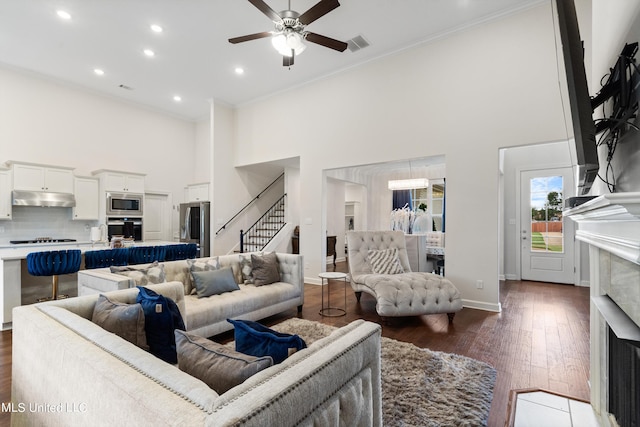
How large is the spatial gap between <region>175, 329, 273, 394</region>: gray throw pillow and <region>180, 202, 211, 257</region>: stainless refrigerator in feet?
20.5

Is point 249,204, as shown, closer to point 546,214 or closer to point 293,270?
point 293,270

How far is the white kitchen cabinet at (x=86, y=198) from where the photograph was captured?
6137 mm

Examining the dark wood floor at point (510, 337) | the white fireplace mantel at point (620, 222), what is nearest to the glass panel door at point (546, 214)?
the dark wood floor at point (510, 337)

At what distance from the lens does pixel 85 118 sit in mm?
6574

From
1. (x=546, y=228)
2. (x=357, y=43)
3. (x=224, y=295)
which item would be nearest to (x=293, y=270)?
(x=224, y=295)

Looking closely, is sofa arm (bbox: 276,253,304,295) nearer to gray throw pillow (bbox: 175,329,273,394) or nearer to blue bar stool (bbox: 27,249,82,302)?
blue bar stool (bbox: 27,249,82,302)

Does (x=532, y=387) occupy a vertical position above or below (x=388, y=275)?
below

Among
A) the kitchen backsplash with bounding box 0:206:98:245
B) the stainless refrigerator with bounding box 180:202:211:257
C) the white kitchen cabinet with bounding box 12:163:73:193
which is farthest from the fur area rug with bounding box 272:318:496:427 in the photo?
the kitchen backsplash with bounding box 0:206:98:245

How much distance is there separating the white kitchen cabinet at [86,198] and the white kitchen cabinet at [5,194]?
3.07 feet

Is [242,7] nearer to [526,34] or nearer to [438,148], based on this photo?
[438,148]

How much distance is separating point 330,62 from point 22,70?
19.2 ft

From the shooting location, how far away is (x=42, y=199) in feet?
18.3

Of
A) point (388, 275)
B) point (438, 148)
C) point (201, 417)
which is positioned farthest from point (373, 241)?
point (201, 417)

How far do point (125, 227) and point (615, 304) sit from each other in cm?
771
